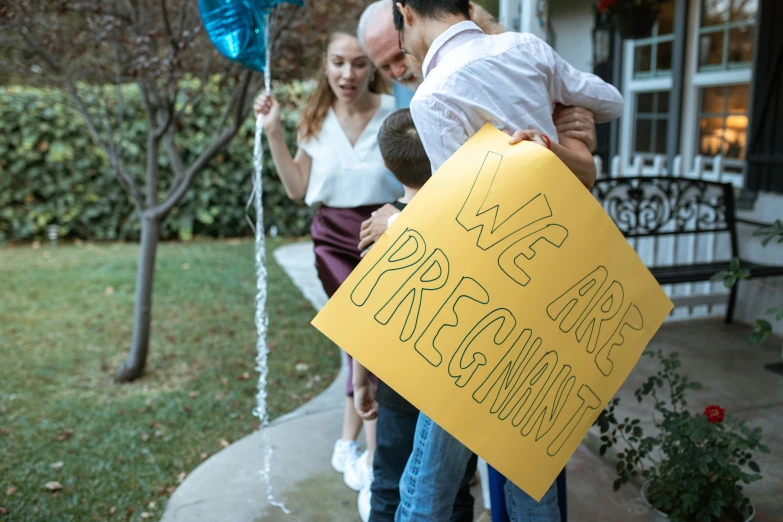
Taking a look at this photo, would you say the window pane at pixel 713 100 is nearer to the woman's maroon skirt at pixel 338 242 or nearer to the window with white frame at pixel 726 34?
the window with white frame at pixel 726 34

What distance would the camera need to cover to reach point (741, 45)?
4.84m

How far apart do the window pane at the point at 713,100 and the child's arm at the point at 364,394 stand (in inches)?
157

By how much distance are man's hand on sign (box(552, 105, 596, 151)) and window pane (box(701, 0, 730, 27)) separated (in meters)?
3.94

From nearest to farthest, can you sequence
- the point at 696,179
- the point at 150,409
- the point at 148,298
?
1. the point at 150,409
2. the point at 148,298
3. the point at 696,179

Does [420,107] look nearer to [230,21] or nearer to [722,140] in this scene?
[230,21]

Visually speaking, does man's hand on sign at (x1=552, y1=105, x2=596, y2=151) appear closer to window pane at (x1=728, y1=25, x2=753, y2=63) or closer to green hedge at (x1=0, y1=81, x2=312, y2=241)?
window pane at (x1=728, y1=25, x2=753, y2=63)

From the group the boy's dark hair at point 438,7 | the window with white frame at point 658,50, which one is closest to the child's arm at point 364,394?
the boy's dark hair at point 438,7

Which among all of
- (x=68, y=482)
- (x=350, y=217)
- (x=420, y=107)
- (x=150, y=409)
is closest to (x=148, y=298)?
(x=150, y=409)

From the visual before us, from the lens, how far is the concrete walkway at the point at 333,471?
2.58 metres

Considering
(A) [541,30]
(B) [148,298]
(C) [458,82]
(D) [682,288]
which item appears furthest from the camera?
(D) [682,288]

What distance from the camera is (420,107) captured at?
4.94 feet

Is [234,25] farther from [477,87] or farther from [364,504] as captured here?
[364,504]

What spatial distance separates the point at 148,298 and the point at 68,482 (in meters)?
1.36

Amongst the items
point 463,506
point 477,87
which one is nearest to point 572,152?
point 477,87
